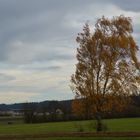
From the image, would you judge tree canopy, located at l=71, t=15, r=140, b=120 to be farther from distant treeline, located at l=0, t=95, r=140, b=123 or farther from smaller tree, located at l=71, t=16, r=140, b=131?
distant treeline, located at l=0, t=95, r=140, b=123

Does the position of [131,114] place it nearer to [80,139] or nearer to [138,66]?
[138,66]

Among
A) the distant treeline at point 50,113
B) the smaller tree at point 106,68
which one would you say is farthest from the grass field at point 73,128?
the distant treeline at point 50,113

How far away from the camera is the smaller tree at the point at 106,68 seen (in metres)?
50.3

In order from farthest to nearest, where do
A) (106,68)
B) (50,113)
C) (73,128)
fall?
(50,113)
(73,128)
(106,68)

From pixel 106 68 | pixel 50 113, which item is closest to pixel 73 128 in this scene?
pixel 106 68

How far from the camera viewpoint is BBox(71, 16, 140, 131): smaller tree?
1980 inches

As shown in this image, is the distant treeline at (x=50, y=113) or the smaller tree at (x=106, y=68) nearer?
the smaller tree at (x=106, y=68)

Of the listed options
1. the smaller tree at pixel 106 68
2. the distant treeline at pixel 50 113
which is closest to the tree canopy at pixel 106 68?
the smaller tree at pixel 106 68

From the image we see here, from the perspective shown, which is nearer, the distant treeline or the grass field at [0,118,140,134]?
the grass field at [0,118,140,134]

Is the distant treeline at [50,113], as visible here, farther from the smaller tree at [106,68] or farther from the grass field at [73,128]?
the smaller tree at [106,68]

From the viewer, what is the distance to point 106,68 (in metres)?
50.1

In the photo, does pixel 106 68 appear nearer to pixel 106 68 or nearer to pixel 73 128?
pixel 106 68

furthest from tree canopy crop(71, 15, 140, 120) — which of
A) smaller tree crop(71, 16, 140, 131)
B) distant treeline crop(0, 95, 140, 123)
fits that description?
distant treeline crop(0, 95, 140, 123)

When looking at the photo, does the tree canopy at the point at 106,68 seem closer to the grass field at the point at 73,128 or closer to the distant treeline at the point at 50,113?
the grass field at the point at 73,128
